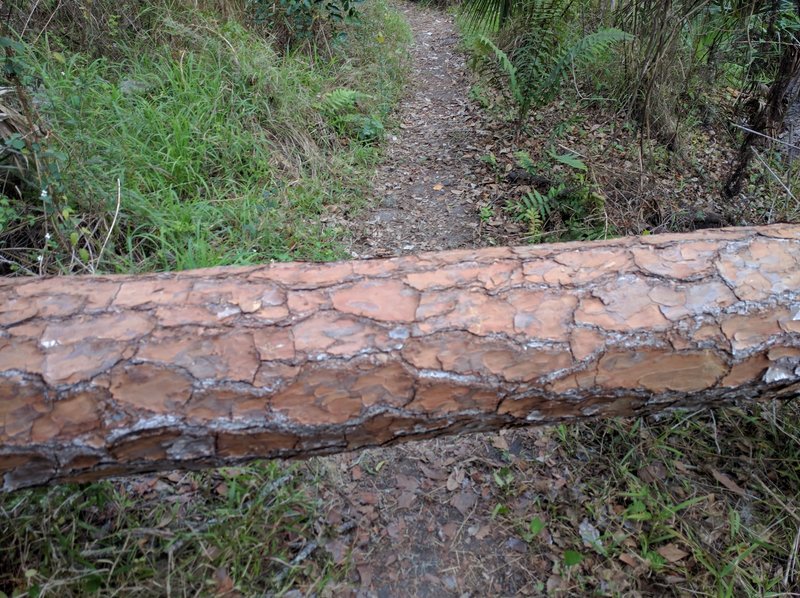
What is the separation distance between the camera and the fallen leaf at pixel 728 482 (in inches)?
87.7

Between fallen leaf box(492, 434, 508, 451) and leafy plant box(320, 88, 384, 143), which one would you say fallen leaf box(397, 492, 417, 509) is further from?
leafy plant box(320, 88, 384, 143)

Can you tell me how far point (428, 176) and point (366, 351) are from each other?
350cm

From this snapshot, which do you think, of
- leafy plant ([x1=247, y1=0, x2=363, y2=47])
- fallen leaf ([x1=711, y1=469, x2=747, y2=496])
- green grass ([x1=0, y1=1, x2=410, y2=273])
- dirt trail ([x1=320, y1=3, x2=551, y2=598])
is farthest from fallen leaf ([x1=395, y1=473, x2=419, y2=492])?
leafy plant ([x1=247, y1=0, x2=363, y2=47])

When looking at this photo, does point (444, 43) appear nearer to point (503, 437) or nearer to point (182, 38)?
point (182, 38)

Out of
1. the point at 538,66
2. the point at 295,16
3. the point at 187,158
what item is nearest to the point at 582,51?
the point at 538,66

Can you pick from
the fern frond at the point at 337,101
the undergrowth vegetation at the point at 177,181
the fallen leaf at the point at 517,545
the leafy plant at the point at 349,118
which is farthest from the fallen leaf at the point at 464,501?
the fern frond at the point at 337,101

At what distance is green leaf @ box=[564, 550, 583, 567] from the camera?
6.32ft

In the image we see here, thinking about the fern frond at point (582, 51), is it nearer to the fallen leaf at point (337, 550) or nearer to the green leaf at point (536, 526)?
the green leaf at point (536, 526)

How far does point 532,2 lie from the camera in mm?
4594

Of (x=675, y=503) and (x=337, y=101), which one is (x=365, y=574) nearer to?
(x=675, y=503)

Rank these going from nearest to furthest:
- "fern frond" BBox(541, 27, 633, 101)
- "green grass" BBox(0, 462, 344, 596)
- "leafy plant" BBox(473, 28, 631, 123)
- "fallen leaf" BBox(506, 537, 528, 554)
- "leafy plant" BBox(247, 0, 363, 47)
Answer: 1. "green grass" BBox(0, 462, 344, 596)
2. "fallen leaf" BBox(506, 537, 528, 554)
3. "fern frond" BBox(541, 27, 633, 101)
4. "leafy plant" BBox(473, 28, 631, 123)
5. "leafy plant" BBox(247, 0, 363, 47)

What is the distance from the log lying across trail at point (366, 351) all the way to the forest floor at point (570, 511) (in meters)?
0.77

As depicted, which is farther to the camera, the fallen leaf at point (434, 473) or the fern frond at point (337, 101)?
the fern frond at point (337, 101)

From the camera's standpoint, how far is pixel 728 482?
2268mm
